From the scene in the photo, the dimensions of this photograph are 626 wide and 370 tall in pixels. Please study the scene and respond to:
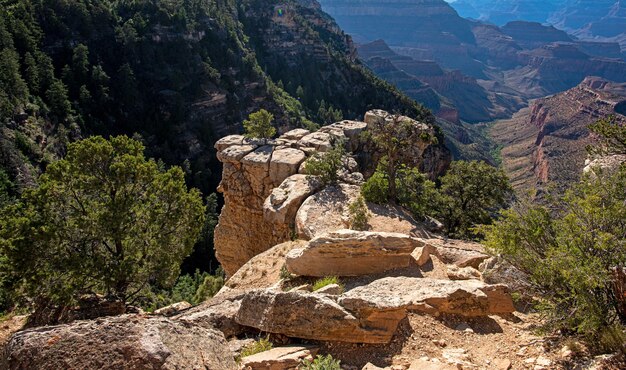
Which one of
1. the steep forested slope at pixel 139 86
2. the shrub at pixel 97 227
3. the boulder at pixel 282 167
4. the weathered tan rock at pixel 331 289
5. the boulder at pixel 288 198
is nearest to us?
the weathered tan rock at pixel 331 289

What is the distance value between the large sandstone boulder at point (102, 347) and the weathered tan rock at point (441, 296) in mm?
4494

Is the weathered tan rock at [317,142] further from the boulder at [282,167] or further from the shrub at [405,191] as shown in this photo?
the shrub at [405,191]

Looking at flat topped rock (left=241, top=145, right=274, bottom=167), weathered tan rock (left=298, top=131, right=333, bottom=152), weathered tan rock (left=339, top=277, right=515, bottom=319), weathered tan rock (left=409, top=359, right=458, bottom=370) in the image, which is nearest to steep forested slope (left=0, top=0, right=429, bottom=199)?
flat topped rock (left=241, top=145, right=274, bottom=167)

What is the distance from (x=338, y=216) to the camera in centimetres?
2141

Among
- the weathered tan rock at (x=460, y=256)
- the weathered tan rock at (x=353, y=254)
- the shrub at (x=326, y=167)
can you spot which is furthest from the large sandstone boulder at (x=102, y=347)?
the shrub at (x=326, y=167)

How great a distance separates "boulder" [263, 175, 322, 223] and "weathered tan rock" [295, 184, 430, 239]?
60 cm

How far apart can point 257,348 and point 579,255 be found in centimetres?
753

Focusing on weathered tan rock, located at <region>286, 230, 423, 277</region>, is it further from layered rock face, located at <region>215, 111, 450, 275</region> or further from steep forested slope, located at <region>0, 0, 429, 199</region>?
steep forested slope, located at <region>0, 0, 429, 199</region>

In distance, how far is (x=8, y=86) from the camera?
2270 inches

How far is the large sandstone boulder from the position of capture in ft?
20.9

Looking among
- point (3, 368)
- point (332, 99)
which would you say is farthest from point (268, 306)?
point (332, 99)

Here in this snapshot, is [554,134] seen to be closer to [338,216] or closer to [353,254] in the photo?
[338,216]

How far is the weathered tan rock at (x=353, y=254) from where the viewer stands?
46.2 feet

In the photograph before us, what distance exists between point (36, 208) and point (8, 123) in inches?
1950
